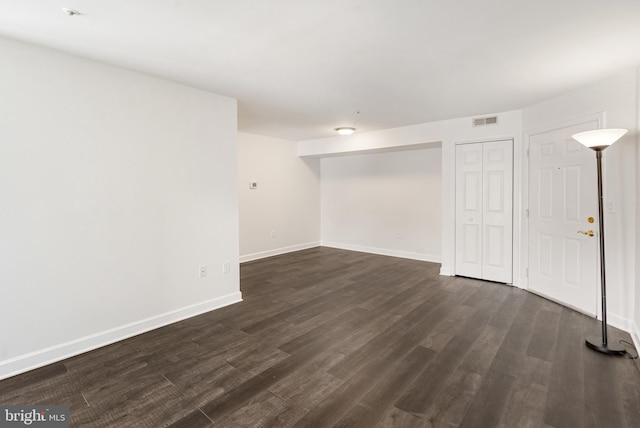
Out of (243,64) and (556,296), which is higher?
(243,64)

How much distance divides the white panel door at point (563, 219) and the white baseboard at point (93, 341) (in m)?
4.08

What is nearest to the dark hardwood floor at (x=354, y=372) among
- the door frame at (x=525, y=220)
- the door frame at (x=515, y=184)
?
the door frame at (x=525, y=220)

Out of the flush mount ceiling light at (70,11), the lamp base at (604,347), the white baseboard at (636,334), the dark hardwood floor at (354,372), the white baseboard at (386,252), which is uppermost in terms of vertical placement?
the flush mount ceiling light at (70,11)

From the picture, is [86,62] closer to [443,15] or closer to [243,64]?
[243,64]

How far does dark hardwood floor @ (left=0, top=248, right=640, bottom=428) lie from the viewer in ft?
6.25

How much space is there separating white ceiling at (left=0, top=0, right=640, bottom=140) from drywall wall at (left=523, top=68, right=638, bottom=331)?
210 mm

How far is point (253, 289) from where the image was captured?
4352mm

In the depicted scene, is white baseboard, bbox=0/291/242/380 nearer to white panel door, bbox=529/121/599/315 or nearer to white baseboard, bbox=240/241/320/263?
white baseboard, bbox=240/241/320/263

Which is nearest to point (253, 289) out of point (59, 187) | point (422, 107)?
point (59, 187)

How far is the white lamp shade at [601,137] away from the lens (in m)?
2.58

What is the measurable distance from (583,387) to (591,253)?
69.8 inches

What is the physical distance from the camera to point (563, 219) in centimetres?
364

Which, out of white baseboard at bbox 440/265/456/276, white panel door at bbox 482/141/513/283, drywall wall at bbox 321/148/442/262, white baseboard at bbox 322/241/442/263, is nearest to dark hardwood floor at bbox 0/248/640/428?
white panel door at bbox 482/141/513/283

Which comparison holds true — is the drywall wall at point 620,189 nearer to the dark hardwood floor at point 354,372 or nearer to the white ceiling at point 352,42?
the white ceiling at point 352,42
